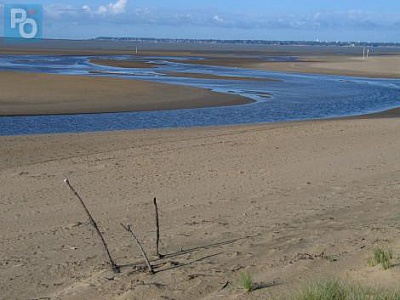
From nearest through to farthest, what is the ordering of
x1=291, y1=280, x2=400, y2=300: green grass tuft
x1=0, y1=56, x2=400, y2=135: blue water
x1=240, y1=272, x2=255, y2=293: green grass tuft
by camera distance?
x1=291, y1=280, x2=400, y2=300: green grass tuft, x1=240, y1=272, x2=255, y2=293: green grass tuft, x1=0, y1=56, x2=400, y2=135: blue water

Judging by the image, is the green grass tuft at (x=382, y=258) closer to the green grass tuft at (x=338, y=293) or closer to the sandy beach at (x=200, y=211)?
the sandy beach at (x=200, y=211)

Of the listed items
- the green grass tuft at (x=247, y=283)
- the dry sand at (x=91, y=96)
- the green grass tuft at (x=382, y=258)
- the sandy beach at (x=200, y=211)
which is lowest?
the dry sand at (x=91, y=96)

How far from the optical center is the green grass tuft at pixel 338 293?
3984mm

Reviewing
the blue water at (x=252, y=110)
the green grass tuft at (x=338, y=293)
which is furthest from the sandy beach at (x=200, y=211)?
the blue water at (x=252, y=110)

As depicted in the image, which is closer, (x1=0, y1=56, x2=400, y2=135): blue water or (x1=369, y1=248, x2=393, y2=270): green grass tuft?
A: (x1=369, y1=248, x2=393, y2=270): green grass tuft

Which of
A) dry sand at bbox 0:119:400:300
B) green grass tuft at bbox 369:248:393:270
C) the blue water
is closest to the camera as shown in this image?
green grass tuft at bbox 369:248:393:270

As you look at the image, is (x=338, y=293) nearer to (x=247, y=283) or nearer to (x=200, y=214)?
(x=247, y=283)

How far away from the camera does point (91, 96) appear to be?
2364cm

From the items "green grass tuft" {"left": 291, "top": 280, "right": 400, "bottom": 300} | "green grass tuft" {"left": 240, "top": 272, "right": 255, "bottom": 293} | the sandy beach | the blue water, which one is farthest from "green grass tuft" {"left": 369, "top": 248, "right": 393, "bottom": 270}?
the blue water

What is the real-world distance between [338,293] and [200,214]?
126 inches

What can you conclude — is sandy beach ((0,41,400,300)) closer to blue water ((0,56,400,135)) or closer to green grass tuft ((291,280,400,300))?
green grass tuft ((291,280,400,300))

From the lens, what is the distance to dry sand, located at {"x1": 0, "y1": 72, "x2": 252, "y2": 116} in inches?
818

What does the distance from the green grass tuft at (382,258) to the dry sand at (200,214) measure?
84 mm

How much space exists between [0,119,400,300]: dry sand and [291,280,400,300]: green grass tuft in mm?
295
